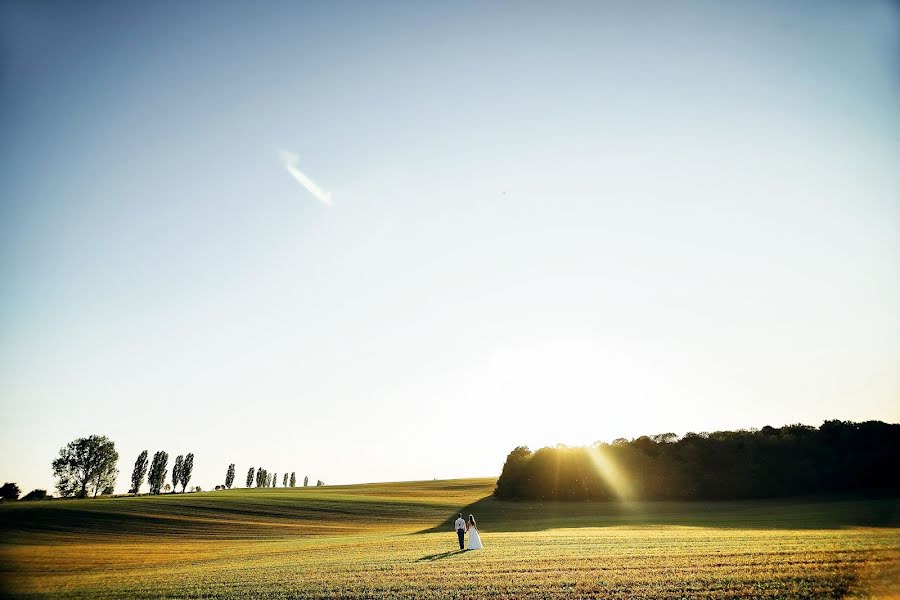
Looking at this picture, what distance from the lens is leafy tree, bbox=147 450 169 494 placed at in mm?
149325

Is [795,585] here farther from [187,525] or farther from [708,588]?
[187,525]

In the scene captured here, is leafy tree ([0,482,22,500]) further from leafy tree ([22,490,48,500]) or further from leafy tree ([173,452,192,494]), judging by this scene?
leafy tree ([173,452,192,494])

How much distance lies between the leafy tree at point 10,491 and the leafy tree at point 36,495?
3973 mm

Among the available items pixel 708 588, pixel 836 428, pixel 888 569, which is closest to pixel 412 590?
pixel 708 588

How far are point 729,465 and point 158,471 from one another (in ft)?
562

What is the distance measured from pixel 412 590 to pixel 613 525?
102ft

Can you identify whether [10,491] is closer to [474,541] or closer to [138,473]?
[138,473]

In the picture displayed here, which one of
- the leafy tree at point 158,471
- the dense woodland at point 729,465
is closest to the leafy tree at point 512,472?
the dense woodland at point 729,465

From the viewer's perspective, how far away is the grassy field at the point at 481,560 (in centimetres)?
1664

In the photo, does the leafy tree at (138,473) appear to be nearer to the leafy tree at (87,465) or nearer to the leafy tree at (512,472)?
the leafy tree at (87,465)

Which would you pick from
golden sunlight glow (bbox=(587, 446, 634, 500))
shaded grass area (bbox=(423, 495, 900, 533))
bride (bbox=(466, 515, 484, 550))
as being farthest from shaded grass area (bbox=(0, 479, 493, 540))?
bride (bbox=(466, 515, 484, 550))

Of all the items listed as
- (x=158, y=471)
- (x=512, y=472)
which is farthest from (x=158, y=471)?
(x=512, y=472)

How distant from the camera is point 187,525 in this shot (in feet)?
183

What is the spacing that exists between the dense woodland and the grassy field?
8803mm
